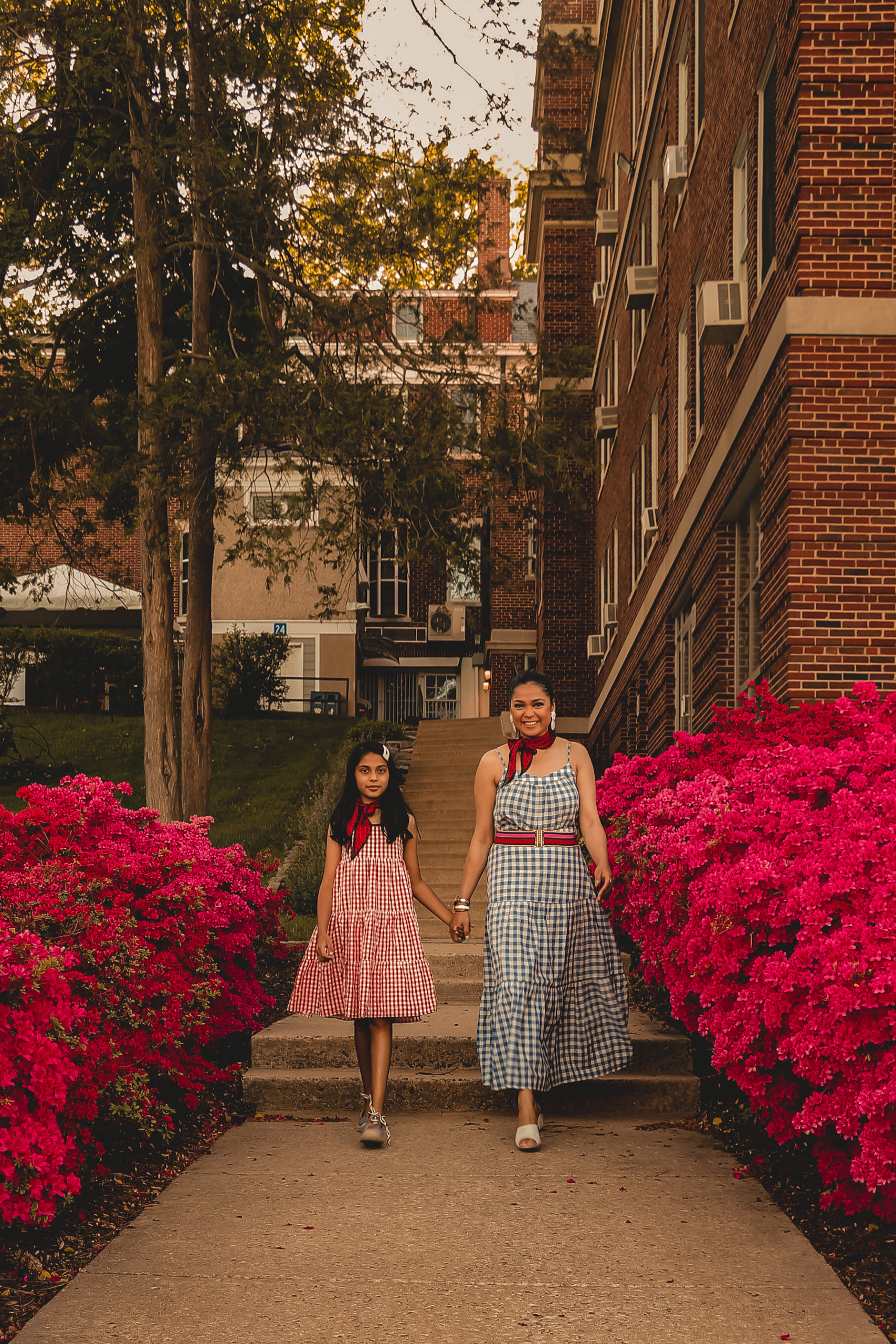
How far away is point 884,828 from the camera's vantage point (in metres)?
4.97

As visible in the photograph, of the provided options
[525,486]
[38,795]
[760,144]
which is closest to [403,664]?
[525,486]

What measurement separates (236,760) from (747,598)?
11949mm

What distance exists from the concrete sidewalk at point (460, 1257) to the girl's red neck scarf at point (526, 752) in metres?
1.63

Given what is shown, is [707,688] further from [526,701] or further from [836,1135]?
[836,1135]

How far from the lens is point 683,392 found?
1597 centimetres

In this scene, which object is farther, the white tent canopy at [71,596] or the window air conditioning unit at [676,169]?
the white tent canopy at [71,596]

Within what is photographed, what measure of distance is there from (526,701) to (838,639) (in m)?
3.82

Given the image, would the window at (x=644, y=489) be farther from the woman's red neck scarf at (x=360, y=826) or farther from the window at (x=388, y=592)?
the window at (x=388, y=592)

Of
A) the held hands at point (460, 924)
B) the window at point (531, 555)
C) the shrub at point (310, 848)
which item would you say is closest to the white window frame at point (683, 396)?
the shrub at point (310, 848)

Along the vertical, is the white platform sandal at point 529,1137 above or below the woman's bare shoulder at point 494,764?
below

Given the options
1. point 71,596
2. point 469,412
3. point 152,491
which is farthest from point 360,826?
point 71,596

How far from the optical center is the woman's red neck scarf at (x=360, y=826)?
20.8 ft

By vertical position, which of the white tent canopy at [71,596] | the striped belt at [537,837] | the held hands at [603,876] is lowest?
the held hands at [603,876]

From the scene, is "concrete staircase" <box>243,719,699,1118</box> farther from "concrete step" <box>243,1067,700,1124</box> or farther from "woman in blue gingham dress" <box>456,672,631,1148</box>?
"woman in blue gingham dress" <box>456,672,631,1148</box>
